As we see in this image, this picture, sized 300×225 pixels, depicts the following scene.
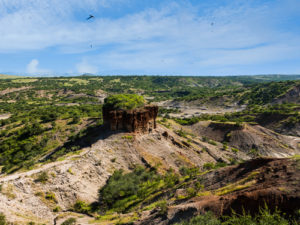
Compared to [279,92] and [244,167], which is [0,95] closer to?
[244,167]

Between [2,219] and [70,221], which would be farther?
[70,221]

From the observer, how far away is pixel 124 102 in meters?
51.2

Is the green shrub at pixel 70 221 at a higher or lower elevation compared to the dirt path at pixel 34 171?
lower

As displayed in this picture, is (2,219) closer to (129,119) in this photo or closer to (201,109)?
(129,119)

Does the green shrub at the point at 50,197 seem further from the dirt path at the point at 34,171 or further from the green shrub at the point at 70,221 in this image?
the green shrub at the point at 70,221

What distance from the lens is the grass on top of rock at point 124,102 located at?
50.4 m

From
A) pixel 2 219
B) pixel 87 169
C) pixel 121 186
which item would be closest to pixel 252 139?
pixel 121 186

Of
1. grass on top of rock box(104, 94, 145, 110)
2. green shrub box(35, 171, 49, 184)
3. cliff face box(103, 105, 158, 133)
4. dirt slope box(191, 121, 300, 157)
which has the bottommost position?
dirt slope box(191, 121, 300, 157)

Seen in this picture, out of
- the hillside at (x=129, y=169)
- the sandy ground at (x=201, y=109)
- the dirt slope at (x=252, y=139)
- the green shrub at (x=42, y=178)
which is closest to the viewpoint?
the hillside at (x=129, y=169)

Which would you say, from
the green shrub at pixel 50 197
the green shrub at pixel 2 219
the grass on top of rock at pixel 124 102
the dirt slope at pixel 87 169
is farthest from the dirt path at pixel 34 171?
the grass on top of rock at pixel 124 102

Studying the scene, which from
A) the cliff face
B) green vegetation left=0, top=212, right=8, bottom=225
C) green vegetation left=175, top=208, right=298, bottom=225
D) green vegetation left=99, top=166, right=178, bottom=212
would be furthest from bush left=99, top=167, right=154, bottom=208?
green vegetation left=175, top=208, right=298, bottom=225

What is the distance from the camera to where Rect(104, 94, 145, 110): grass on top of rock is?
5038 cm

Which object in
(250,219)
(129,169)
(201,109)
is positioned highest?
(250,219)

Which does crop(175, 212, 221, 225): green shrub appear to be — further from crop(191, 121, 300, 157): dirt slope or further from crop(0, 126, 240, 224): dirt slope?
crop(191, 121, 300, 157): dirt slope
